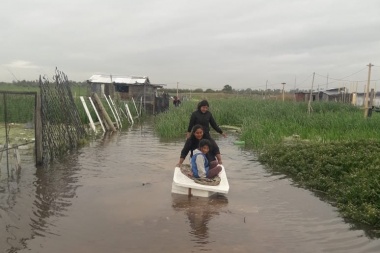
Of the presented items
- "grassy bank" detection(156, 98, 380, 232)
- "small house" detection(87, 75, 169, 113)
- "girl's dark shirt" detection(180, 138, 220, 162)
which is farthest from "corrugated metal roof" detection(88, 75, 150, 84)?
"girl's dark shirt" detection(180, 138, 220, 162)

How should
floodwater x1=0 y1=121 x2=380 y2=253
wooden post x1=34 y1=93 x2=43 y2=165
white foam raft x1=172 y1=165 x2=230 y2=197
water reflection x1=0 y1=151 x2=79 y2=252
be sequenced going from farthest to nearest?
wooden post x1=34 y1=93 x2=43 y2=165
white foam raft x1=172 y1=165 x2=230 y2=197
water reflection x1=0 y1=151 x2=79 y2=252
floodwater x1=0 y1=121 x2=380 y2=253

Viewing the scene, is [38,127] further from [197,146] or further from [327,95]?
[327,95]

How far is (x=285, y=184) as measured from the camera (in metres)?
7.66

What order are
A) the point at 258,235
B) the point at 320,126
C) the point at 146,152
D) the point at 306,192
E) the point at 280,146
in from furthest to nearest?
1. the point at 320,126
2. the point at 146,152
3. the point at 280,146
4. the point at 306,192
5. the point at 258,235

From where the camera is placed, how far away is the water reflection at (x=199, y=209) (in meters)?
4.93

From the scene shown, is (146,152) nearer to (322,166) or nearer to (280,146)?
(280,146)

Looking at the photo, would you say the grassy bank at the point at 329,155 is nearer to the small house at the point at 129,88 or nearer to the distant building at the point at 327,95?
the small house at the point at 129,88

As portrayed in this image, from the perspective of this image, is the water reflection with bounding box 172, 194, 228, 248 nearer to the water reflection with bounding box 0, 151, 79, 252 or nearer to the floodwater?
the floodwater

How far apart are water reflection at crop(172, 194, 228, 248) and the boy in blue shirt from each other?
0.43 m

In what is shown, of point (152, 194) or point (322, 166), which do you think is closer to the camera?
point (152, 194)

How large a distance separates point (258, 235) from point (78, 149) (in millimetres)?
7938

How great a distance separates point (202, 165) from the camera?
6695mm

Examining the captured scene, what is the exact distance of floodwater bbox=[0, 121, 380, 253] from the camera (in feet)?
15.0

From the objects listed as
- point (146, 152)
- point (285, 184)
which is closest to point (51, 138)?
point (146, 152)
